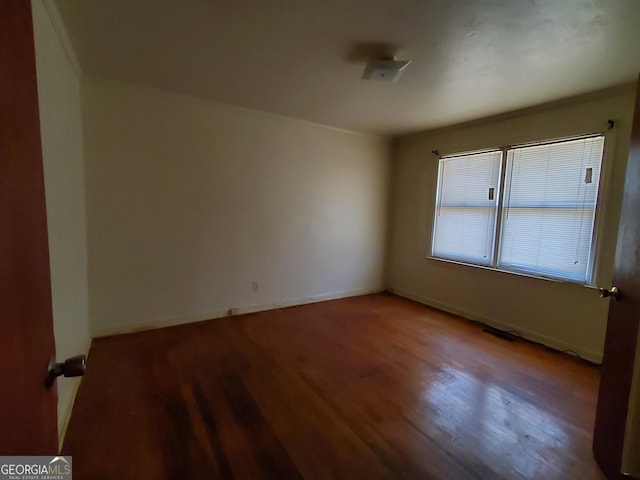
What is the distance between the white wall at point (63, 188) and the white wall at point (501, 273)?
3.93 m

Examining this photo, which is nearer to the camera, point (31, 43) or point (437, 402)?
point (31, 43)

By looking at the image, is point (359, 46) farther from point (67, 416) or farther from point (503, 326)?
point (503, 326)

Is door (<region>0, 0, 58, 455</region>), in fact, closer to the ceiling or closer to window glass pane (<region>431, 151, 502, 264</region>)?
the ceiling

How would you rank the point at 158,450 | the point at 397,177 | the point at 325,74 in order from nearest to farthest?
the point at 158,450 < the point at 325,74 < the point at 397,177

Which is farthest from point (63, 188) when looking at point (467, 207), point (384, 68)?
point (467, 207)

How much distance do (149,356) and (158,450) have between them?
1161mm

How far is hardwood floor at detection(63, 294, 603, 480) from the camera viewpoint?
154 cm

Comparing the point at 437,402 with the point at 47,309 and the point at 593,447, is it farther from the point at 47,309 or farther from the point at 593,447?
the point at 47,309

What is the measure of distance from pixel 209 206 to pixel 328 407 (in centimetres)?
238

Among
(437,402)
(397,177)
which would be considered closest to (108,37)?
(437,402)

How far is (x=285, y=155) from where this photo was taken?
377 cm

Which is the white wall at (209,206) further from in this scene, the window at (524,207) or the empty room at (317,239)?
the window at (524,207)

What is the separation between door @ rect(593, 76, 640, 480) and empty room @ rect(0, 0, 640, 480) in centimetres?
2

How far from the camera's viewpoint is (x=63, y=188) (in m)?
1.93
